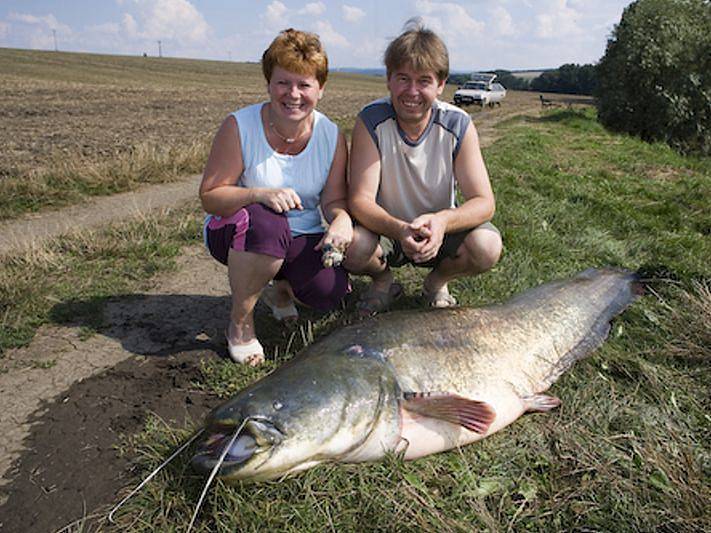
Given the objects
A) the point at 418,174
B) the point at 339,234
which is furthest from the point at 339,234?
the point at 418,174

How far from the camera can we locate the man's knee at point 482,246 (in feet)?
12.3

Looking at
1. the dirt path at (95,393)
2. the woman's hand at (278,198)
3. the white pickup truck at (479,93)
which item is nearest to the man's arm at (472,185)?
the woman's hand at (278,198)

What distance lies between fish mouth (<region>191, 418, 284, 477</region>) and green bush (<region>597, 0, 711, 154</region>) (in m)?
20.7

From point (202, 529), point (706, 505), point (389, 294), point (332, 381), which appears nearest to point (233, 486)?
point (202, 529)

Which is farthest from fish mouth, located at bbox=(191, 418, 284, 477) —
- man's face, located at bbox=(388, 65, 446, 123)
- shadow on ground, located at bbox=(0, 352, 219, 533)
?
man's face, located at bbox=(388, 65, 446, 123)

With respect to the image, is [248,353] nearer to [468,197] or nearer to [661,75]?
[468,197]

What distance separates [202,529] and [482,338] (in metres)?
1.63

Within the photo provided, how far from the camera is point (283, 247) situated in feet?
11.1

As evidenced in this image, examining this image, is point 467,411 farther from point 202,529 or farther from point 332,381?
point 202,529

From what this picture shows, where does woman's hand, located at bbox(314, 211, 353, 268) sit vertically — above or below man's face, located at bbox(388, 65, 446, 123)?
below

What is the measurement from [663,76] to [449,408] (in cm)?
2165

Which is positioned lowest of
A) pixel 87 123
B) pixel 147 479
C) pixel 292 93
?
pixel 147 479

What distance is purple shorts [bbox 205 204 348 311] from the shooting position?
129 inches

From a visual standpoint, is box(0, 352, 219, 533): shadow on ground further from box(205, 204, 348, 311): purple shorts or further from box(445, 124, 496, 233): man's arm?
box(445, 124, 496, 233): man's arm
